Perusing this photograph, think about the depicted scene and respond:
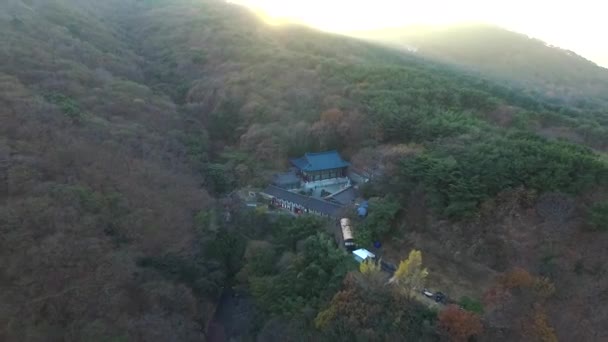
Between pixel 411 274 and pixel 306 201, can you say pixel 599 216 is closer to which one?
pixel 411 274

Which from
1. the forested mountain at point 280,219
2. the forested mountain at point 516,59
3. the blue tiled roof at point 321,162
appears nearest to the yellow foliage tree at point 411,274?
the forested mountain at point 280,219

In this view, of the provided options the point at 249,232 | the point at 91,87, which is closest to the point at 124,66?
the point at 91,87

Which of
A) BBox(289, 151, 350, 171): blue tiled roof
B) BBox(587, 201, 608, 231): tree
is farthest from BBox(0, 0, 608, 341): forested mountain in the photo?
BBox(289, 151, 350, 171): blue tiled roof

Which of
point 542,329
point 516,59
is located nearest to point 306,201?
point 542,329

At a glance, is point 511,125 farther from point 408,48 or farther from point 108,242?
point 408,48

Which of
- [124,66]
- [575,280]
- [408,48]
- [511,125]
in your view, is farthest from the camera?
[408,48]

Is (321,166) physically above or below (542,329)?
below
